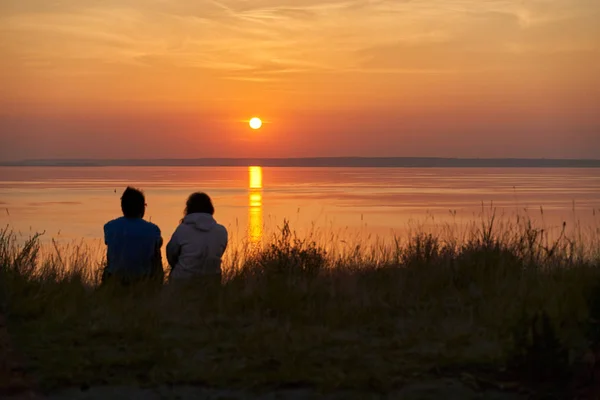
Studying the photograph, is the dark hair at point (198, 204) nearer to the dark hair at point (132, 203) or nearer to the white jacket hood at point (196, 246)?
the white jacket hood at point (196, 246)

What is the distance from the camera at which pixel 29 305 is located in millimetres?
7195

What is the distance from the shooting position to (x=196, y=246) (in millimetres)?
9086

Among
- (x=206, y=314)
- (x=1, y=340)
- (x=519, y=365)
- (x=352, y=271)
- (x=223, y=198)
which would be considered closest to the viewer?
(x=519, y=365)

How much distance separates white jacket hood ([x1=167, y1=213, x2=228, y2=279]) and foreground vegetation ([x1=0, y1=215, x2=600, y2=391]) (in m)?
0.52

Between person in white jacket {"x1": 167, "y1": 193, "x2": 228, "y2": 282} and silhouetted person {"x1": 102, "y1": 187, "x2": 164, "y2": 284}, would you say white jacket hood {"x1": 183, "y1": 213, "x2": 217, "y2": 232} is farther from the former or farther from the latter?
silhouetted person {"x1": 102, "y1": 187, "x2": 164, "y2": 284}

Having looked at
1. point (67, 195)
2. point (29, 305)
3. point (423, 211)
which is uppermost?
point (67, 195)

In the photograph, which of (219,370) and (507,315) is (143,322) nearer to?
(219,370)

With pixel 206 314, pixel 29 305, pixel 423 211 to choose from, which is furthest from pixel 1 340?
pixel 423 211

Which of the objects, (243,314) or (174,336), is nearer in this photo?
(174,336)

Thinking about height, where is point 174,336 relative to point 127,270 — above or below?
below

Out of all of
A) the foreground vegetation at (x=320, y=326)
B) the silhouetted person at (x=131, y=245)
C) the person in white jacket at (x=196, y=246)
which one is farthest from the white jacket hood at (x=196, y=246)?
the foreground vegetation at (x=320, y=326)

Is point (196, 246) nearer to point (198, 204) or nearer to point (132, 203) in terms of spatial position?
point (198, 204)

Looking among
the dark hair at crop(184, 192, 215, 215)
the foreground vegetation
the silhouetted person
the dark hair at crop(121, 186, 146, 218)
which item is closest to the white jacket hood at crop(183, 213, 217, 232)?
the dark hair at crop(184, 192, 215, 215)

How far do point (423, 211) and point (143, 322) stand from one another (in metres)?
27.1
